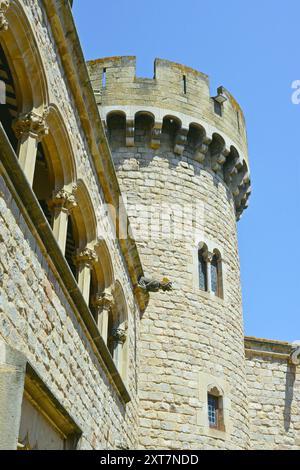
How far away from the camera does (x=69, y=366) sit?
21.4 feet

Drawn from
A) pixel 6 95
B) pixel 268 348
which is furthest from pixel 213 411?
pixel 6 95

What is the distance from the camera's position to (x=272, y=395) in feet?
46.5

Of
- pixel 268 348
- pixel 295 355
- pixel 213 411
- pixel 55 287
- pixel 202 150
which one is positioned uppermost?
pixel 202 150

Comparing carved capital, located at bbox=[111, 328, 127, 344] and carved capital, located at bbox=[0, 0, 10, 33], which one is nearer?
carved capital, located at bbox=[0, 0, 10, 33]

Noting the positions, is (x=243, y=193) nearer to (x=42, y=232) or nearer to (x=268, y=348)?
(x=268, y=348)

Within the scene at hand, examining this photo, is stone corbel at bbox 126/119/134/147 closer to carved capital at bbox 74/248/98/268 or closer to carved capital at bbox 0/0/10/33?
carved capital at bbox 74/248/98/268

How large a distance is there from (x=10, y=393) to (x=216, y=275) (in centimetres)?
897

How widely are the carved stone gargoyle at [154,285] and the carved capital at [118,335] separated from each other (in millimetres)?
1289

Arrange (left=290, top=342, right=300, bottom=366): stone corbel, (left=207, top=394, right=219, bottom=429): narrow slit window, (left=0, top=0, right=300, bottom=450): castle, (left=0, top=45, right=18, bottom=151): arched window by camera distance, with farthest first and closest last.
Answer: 1. (left=290, top=342, right=300, bottom=366): stone corbel
2. (left=207, top=394, right=219, bottom=429): narrow slit window
3. (left=0, top=45, right=18, bottom=151): arched window
4. (left=0, top=0, right=300, bottom=450): castle

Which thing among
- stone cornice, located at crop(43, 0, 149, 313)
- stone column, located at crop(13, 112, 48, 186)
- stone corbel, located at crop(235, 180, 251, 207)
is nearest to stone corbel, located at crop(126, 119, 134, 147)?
stone corbel, located at crop(235, 180, 251, 207)

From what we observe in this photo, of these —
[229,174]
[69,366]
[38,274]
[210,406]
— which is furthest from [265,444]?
[38,274]

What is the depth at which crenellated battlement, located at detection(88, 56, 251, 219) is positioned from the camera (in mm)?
13375

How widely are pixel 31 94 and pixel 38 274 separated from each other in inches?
69.6

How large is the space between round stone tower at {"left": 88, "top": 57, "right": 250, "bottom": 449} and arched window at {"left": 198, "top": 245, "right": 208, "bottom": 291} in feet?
0.07
